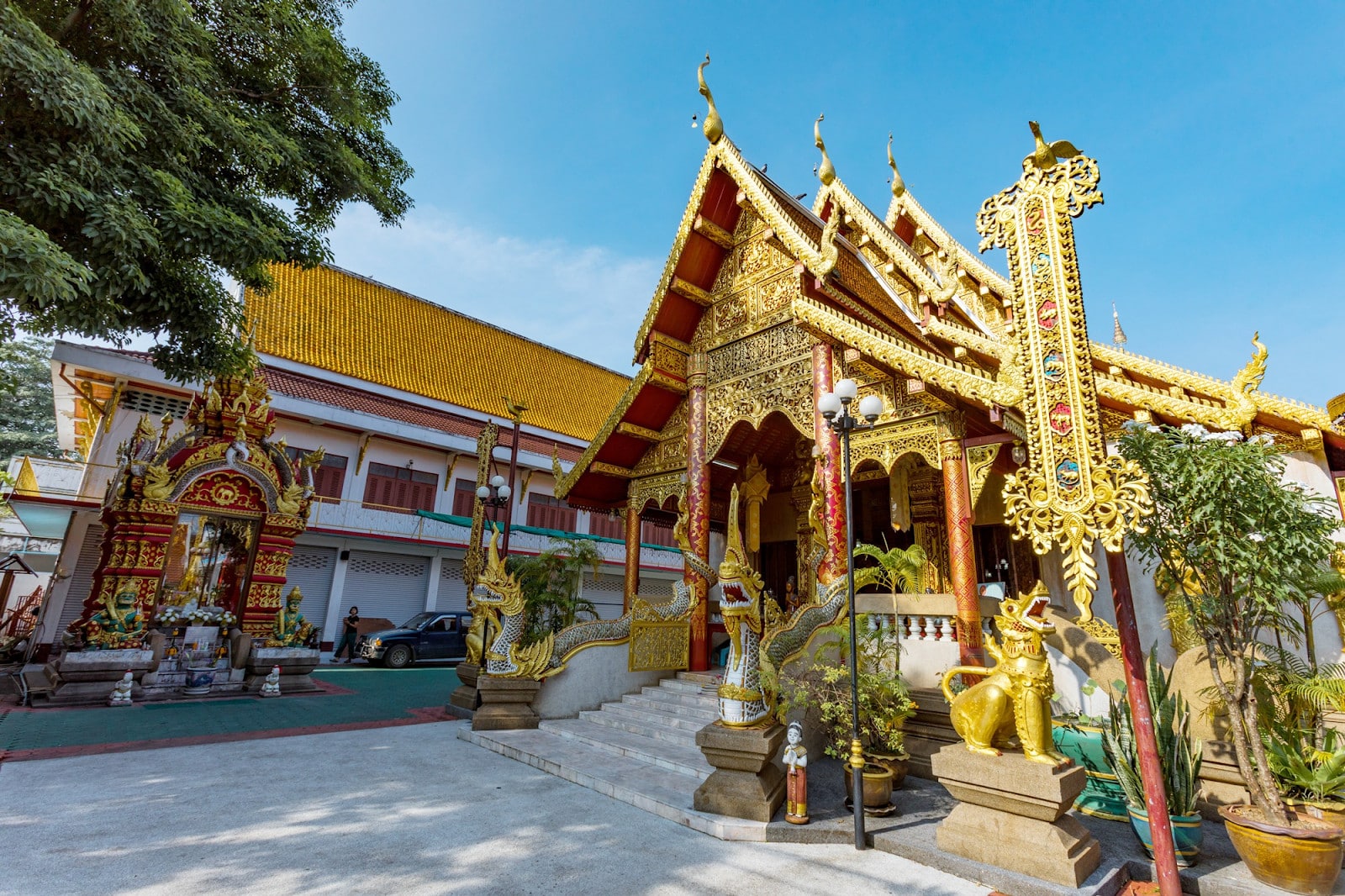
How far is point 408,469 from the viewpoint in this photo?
18.9 metres

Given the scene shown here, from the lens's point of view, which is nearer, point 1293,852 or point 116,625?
point 1293,852

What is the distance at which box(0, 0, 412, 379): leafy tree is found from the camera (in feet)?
17.0

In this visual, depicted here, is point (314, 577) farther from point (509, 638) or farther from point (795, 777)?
point (795, 777)

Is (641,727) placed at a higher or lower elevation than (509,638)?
lower

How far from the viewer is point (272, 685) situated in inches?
394

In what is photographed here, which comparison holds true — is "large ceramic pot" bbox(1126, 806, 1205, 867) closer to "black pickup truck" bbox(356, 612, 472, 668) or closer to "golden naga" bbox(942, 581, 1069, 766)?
"golden naga" bbox(942, 581, 1069, 766)

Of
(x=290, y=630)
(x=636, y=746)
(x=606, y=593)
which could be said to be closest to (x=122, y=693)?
(x=290, y=630)

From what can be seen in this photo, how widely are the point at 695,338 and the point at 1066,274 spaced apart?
6853 millimetres

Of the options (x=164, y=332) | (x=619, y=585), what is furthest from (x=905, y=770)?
(x=619, y=585)

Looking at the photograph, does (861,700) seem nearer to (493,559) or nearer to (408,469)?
(493,559)

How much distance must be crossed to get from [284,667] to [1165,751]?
1233 cm

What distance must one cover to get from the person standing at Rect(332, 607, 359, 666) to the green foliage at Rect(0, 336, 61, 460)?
20.5 metres

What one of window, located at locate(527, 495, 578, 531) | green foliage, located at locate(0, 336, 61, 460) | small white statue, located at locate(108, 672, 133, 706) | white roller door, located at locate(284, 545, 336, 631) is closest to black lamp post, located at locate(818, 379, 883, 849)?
small white statue, located at locate(108, 672, 133, 706)

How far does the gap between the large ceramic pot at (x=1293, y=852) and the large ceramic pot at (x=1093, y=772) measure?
1.13m
